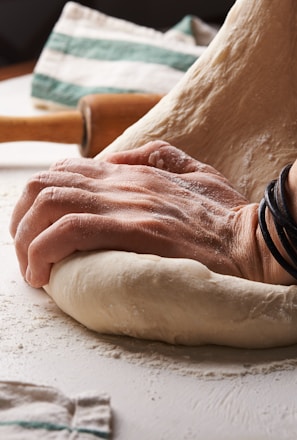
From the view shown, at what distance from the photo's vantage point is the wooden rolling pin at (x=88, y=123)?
1.66m

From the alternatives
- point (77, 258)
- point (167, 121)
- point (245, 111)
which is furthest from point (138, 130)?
point (77, 258)

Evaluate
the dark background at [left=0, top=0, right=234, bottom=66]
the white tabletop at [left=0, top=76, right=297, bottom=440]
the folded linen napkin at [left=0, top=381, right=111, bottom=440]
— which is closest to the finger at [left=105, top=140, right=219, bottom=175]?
the white tabletop at [left=0, top=76, right=297, bottom=440]

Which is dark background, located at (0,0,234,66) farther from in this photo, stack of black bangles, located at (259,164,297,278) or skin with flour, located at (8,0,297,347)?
stack of black bangles, located at (259,164,297,278)

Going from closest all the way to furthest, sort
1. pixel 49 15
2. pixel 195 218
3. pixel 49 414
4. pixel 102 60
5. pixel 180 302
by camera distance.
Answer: pixel 49 414 < pixel 180 302 < pixel 195 218 < pixel 102 60 < pixel 49 15

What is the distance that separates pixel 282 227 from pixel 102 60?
57.5 inches

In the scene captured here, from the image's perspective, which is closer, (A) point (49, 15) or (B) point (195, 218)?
(B) point (195, 218)

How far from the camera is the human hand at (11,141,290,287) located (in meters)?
0.89

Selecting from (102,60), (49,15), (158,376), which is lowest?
(49,15)

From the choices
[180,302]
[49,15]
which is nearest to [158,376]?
[180,302]

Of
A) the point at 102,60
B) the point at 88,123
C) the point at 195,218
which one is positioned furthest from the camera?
the point at 102,60

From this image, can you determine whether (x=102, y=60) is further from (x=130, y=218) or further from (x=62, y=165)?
(x=130, y=218)

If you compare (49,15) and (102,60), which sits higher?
(102,60)

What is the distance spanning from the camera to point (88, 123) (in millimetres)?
1677

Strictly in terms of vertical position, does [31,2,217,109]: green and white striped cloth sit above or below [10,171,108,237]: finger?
below
